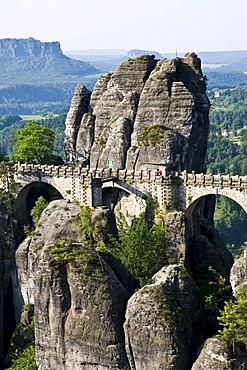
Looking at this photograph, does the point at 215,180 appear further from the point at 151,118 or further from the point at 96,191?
the point at 151,118

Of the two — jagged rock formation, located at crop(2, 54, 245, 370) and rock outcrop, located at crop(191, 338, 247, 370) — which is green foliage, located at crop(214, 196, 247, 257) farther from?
rock outcrop, located at crop(191, 338, 247, 370)

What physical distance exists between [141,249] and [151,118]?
15.1 metres

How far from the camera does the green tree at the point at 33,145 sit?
66875mm

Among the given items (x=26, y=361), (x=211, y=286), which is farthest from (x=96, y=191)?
(x=26, y=361)

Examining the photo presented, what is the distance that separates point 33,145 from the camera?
2653 inches

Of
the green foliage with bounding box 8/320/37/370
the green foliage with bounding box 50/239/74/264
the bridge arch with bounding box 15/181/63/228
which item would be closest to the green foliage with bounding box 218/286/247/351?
the green foliage with bounding box 50/239/74/264

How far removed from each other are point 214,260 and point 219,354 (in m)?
18.0

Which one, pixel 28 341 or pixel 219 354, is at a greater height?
pixel 219 354

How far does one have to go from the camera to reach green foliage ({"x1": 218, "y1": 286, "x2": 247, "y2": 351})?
40.1 m

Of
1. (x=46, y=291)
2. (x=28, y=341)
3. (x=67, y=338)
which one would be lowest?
(x=28, y=341)

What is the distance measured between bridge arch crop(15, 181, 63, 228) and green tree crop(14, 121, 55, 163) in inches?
133

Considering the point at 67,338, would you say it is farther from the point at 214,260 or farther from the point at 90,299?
the point at 214,260

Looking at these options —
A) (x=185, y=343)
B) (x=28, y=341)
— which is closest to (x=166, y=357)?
(x=185, y=343)

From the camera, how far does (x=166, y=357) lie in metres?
41.2
